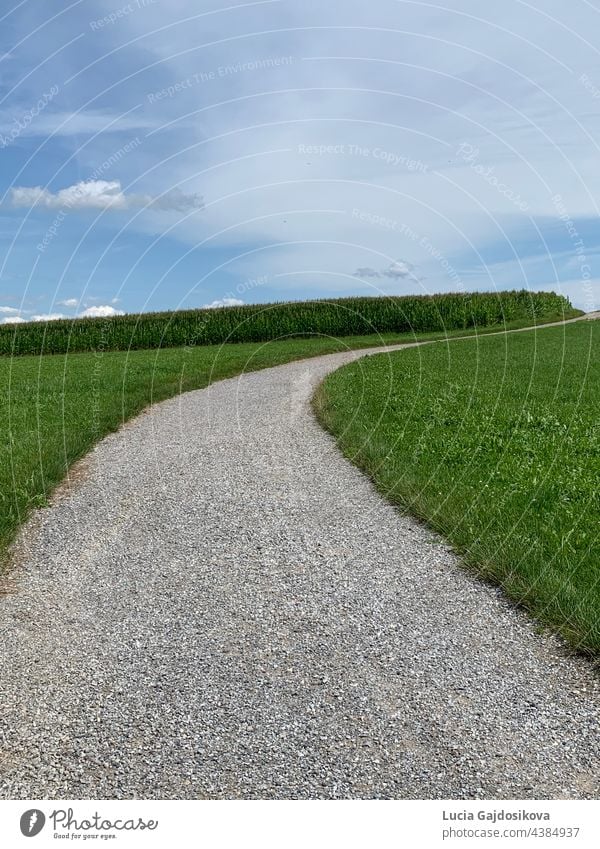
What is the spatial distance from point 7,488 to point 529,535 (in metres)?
6.73

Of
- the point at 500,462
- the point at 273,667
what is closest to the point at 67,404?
the point at 500,462

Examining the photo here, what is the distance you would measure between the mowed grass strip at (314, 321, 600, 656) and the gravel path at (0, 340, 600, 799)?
37cm

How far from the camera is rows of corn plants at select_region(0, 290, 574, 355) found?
49406 millimetres

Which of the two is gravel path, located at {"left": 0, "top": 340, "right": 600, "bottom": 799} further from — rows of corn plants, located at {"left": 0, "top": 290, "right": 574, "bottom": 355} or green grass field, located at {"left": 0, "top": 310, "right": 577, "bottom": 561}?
rows of corn plants, located at {"left": 0, "top": 290, "right": 574, "bottom": 355}

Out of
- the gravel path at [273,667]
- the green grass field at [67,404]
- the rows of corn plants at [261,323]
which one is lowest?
the gravel path at [273,667]

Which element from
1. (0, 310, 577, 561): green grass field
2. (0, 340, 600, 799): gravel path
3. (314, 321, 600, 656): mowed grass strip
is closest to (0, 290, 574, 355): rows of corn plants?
(0, 310, 577, 561): green grass field

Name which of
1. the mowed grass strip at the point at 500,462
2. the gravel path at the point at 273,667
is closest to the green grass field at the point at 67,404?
the gravel path at the point at 273,667

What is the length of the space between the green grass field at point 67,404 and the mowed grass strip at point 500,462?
4.45 metres

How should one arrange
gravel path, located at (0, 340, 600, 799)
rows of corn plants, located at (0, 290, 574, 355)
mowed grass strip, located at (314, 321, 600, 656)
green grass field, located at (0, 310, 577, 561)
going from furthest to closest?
rows of corn plants, located at (0, 290, 574, 355)
green grass field, located at (0, 310, 577, 561)
mowed grass strip, located at (314, 321, 600, 656)
gravel path, located at (0, 340, 600, 799)

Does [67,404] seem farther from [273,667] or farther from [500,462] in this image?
[273,667]

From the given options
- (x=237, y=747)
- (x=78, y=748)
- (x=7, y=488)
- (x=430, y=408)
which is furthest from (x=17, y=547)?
(x=430, y=408)

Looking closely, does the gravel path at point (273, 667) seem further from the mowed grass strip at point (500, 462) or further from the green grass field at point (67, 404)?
the green grass field at point (67, 404)

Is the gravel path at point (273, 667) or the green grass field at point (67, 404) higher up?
the green grass field at point (67, 404)

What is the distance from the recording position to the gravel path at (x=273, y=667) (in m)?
4.28
